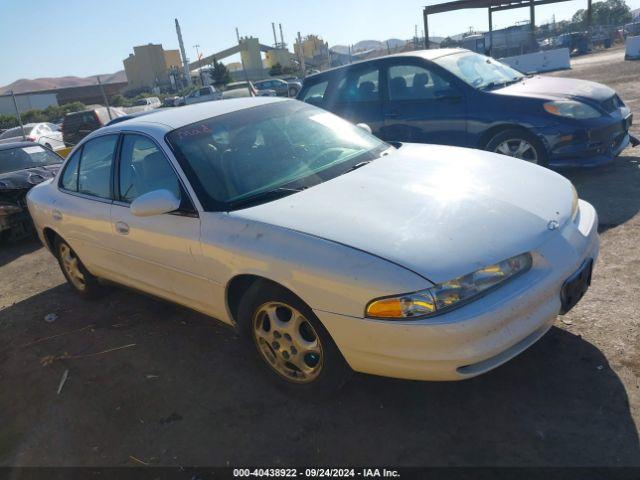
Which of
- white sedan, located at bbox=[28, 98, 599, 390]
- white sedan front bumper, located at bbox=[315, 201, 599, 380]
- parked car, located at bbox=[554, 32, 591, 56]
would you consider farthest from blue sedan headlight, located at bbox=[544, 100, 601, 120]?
parked car, located at bbox=[554, 32, 591, 56]

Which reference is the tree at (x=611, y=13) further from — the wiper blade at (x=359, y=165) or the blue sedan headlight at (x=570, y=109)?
the wiper blade at (x=359, y=165)

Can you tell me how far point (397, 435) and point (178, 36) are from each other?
47420mm

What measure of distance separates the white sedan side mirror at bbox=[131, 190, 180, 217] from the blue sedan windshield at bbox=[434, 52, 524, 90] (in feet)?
15.1

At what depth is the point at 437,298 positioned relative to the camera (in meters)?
2.43

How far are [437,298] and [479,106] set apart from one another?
15.3 feet

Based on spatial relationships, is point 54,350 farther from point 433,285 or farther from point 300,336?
point 433,285

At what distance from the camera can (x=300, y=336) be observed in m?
2.93

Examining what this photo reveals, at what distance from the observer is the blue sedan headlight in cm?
614

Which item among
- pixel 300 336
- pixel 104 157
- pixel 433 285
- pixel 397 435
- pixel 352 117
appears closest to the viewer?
pixel 433 285

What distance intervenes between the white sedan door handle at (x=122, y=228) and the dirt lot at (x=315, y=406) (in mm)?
866

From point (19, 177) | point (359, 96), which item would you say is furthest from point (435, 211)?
point (19, 177)

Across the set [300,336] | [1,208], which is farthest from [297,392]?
[1,208]

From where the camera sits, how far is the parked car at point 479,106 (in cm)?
615

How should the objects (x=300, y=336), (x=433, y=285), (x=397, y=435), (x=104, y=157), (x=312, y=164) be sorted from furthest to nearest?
1. (x=104, y=157)
2. (x=312, y=164)
3. (x=300, y=336)
4. (x=397, y=435)
5. (x=433, y=285)
